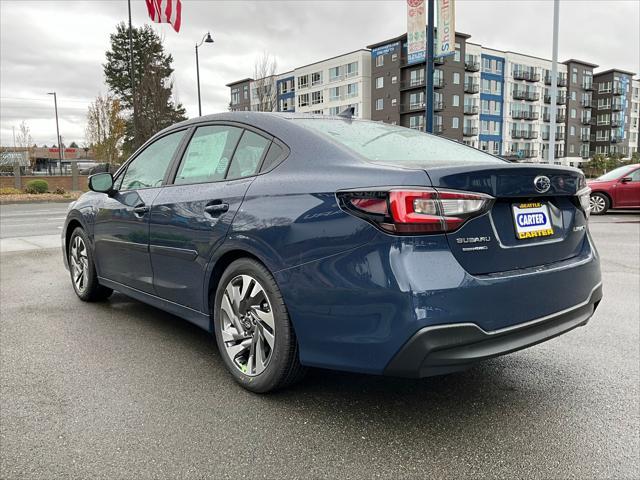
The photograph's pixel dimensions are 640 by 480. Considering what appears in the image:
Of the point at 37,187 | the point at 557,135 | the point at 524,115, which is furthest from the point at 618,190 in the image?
the point at 557,135

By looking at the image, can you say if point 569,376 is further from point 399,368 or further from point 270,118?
point 270,118

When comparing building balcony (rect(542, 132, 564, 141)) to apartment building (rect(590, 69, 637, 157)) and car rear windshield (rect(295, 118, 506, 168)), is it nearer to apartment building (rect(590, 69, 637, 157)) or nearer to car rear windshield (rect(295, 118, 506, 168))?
apartment building (rect(590, 69, 637, 157))

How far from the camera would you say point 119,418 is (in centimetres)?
271

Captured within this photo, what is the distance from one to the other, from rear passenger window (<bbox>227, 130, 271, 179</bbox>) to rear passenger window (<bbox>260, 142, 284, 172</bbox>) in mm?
52

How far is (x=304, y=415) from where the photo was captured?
9.03ft

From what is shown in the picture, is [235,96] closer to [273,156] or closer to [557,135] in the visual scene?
[557,135]

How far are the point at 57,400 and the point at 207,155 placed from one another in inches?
66.9

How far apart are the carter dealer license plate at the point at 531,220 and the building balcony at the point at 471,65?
236 feet

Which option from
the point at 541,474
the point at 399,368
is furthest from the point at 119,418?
the point at 541,474

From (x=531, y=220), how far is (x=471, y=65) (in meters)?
73.0

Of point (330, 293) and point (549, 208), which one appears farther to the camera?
point (549, 208)

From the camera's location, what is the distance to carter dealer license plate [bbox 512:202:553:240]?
2537 mm

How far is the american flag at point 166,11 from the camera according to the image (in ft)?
50.8

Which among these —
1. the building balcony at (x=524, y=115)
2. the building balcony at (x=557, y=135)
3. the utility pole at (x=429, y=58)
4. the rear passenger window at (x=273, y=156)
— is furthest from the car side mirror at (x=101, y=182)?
the building balcony at (x=557, y=135)
